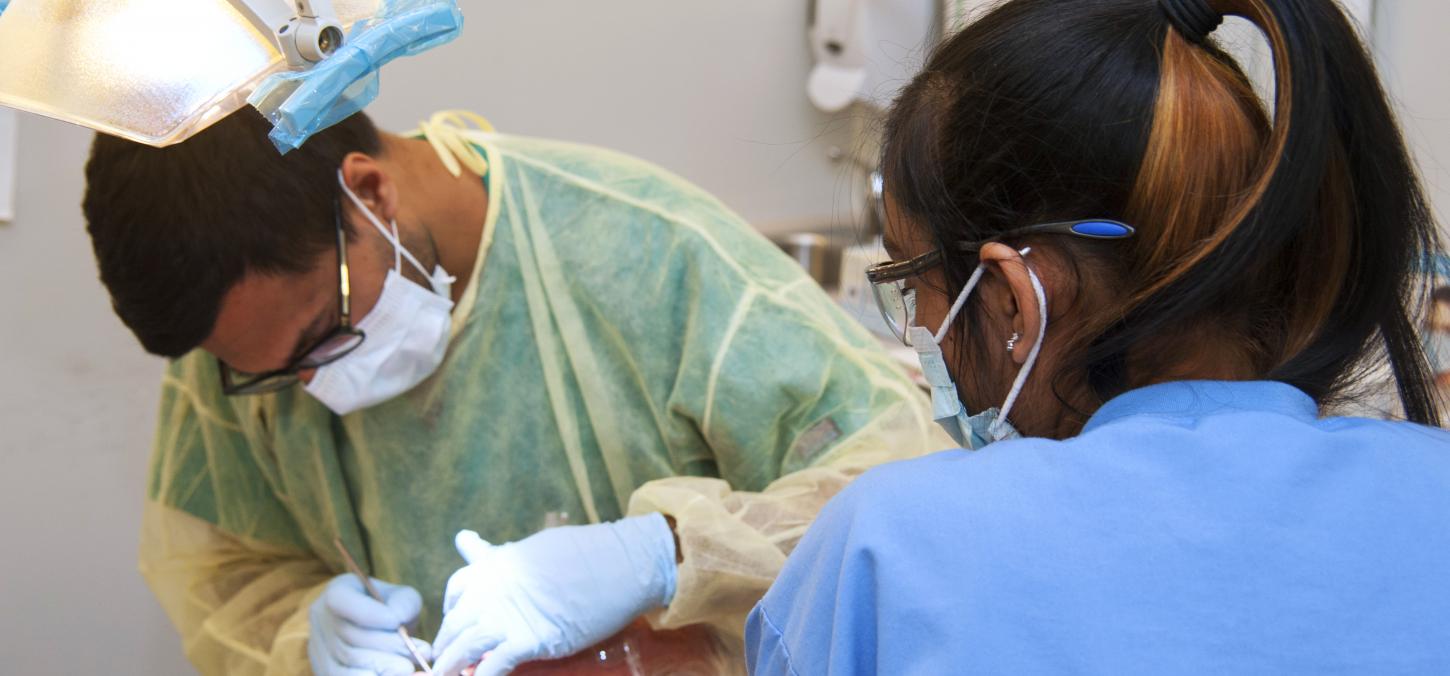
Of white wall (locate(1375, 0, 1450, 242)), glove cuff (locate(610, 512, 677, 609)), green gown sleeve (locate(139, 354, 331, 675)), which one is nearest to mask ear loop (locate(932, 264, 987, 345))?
glove cuff (locate(610, 512, 677, 609))

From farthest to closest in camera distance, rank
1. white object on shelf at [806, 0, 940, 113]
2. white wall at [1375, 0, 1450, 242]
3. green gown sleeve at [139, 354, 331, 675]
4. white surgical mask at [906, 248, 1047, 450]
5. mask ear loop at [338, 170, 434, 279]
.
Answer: white object on shelf at [806, 0, 940, 113]
white wall at [1375, 0, 1450, 242]
green gown sleeve at [139, 354, 331, 675]
mask ear loop at [338, 170, 434, 279]
white surgical mask at [906, 248, 1047, 450]

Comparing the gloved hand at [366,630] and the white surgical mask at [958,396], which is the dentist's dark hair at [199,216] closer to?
the gloved hand at [366,630]

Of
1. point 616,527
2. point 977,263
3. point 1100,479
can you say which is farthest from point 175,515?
point 1100,479

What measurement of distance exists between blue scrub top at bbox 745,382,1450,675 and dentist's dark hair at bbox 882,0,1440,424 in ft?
0.30

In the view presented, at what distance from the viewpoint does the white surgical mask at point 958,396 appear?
82cm

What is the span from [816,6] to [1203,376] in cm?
178

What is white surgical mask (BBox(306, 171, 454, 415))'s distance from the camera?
4.30 ft

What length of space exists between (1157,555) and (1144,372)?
19cm

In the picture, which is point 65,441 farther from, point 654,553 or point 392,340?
point 654,553

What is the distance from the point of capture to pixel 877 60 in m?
2.33

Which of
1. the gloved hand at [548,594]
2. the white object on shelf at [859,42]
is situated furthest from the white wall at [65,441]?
the white object on shelf at [859,42]

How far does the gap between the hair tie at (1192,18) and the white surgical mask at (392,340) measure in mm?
859

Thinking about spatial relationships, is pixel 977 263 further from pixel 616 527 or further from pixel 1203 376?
pixel 616 527

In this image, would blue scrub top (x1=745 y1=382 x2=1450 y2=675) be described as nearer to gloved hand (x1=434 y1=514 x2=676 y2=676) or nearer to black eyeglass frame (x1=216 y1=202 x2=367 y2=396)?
gloved hand (x1=434 y1=514 x2=676 y2=676)
